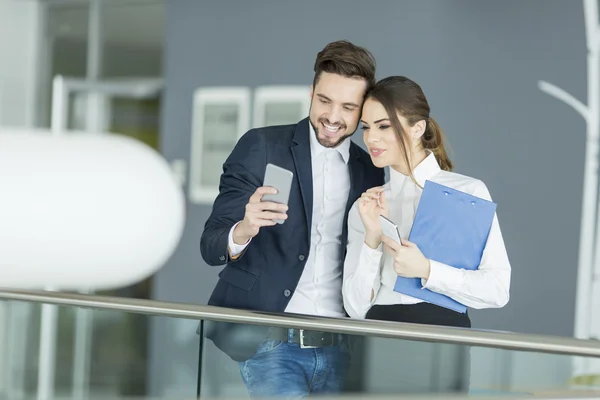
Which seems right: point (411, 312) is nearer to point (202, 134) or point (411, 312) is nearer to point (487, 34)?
point (487, 34)

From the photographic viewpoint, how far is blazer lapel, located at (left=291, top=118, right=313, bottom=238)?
118 inches

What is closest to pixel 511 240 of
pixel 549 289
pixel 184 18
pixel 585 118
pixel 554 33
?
pixel 549 289

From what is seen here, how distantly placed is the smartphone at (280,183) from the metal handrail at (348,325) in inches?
12.6

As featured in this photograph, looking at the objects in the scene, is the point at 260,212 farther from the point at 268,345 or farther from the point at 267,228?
the point at 268,345

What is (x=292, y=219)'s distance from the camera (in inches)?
119

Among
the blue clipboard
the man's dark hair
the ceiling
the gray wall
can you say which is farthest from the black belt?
the ceiling

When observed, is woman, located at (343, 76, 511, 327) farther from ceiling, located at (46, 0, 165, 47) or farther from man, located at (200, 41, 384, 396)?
ceiling, located at (46, 0, 165, 47)

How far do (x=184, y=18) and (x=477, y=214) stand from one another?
5.69 m

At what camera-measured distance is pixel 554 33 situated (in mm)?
6164

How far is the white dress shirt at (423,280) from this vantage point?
276 cm

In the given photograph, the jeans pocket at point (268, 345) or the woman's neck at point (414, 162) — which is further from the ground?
the woman's neck at point (414, 162)

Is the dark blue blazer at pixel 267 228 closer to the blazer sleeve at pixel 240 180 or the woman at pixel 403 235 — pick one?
the blazer sleeve at pixel 240 180

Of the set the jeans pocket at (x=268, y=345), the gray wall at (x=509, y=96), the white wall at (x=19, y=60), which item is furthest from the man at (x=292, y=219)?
the white wall at (x=19, y=60)

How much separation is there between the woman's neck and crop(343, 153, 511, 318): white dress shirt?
15mm
